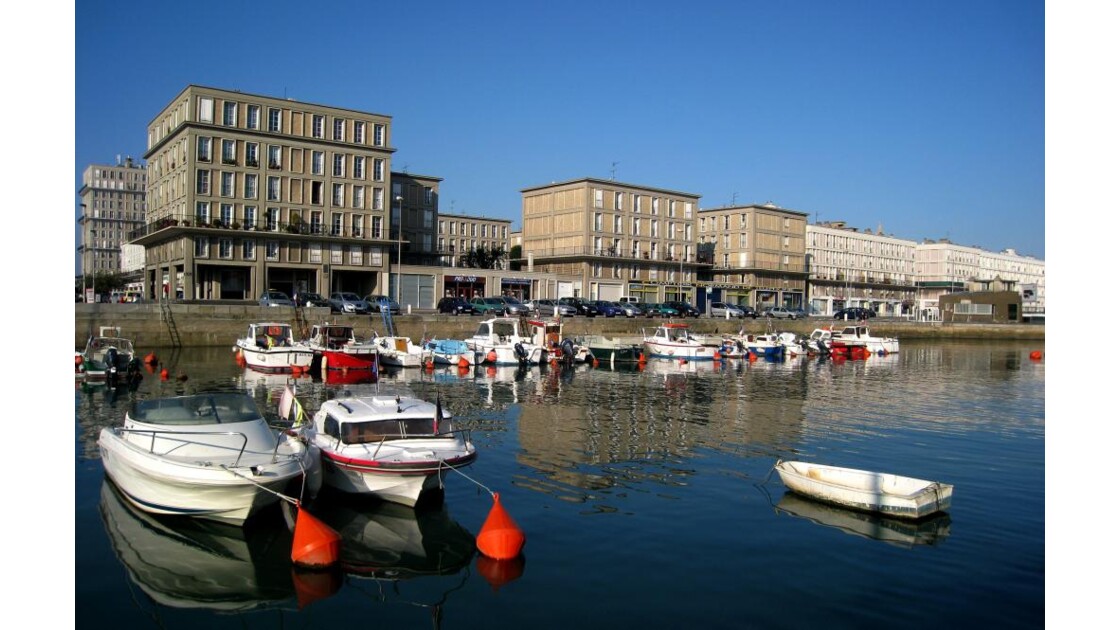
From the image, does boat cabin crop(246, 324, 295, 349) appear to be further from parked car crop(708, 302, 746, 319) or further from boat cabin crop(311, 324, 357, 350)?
parked car crop(708, 302, 746, 319)

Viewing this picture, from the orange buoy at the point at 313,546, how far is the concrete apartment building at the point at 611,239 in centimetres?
7987

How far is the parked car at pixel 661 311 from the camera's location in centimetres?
8301

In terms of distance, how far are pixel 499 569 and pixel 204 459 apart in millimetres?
6164

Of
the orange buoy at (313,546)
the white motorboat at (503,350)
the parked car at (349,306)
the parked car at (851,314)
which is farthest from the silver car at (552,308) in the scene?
the orange buoy at (313,546)

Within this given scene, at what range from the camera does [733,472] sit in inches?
828

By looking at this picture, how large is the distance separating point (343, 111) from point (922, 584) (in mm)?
72431

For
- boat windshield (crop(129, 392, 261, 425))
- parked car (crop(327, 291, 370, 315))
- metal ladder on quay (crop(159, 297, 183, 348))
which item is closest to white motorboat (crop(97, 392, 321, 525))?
boat windshield (crop(129, 392, 261, 425))

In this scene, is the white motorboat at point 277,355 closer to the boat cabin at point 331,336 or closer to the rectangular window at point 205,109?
the boat cabin at point 331,336

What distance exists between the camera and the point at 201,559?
46.6 ft

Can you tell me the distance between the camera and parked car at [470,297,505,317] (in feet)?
226

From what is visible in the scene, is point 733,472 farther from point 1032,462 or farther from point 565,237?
point 565,237

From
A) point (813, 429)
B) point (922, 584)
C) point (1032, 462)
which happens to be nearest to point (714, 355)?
point (813, 429)

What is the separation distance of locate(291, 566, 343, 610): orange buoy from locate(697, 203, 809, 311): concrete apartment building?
99.1 metres

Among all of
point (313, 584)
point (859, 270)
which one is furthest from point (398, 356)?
point (859, 270)
